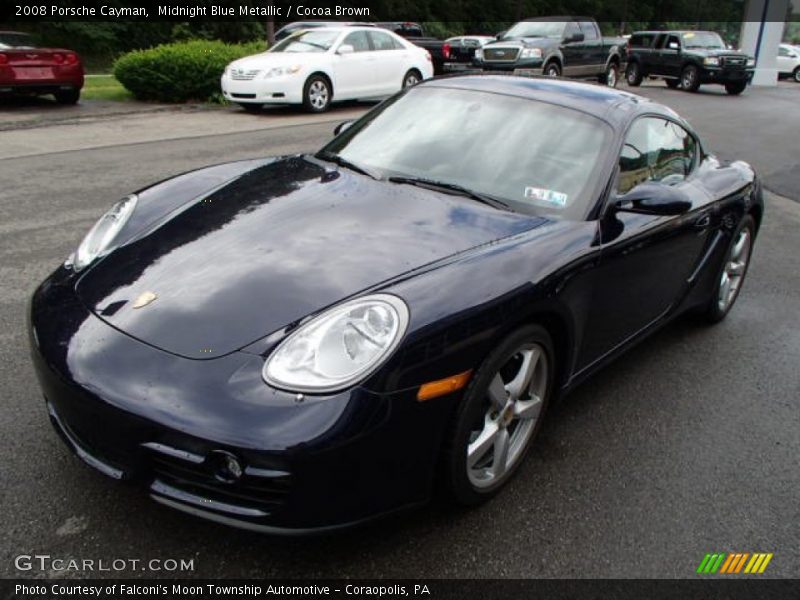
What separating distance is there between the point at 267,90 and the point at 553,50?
906 cm

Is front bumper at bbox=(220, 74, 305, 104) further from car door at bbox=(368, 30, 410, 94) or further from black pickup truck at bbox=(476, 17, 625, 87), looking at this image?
black pickup truck at bbox=(476, 17, 625, 87)

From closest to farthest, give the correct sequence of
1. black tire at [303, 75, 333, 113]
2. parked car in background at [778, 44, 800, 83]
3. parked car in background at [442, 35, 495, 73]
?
black tire at [303, 75, 333, 113] < parked car in background at [442, 35, 495, 73] < parked car in background at [778, 44, 800, 83]

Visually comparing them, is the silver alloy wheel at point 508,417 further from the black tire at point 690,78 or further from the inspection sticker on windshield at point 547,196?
the black tire at point 690,78

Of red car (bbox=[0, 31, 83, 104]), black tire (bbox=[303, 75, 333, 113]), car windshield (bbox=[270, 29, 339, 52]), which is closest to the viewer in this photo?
red car (bbox=[0, 31, 83, 104])

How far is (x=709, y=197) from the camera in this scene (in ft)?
12.5

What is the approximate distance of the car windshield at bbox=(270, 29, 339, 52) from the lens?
1295cm

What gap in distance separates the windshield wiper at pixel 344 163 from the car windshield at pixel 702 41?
71.5 ft

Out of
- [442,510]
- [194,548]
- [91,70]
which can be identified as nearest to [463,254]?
[442,510]

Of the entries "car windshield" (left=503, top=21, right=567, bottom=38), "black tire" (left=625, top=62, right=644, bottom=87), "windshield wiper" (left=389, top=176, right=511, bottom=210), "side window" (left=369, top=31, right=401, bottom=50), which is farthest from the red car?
"black tire" (left=625, top=62, right=644, bottom=87)

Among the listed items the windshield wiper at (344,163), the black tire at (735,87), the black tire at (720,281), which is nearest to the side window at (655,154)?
the black tire at (720,281)

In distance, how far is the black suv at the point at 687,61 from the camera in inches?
834

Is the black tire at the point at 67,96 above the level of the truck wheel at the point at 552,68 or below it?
below

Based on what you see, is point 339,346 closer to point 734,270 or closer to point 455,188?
point 455,188

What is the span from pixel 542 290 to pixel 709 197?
5.96ft
